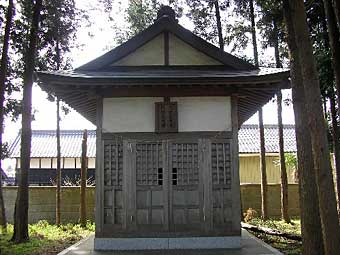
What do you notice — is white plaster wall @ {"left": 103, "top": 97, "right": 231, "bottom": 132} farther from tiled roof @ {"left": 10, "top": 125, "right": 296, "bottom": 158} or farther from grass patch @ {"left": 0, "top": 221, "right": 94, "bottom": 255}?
tiled roof @ {"left": 10, "top": 125, "right": 296, "bottom": 158}

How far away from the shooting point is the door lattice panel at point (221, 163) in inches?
376

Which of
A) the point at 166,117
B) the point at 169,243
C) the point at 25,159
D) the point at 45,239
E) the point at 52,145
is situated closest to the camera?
the point at 169,243

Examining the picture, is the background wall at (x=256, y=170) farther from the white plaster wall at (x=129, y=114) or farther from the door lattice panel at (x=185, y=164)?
the white plaster wall at (x=129, y=114)

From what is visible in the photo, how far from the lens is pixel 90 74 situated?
957 centimetres

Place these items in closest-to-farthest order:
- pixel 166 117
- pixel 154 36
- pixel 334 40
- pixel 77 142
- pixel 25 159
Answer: pixel 166 117 < pixel 334 40 < pixel 154 36 < pixel 25 159 < pixel 77 142

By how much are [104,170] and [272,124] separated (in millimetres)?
22326

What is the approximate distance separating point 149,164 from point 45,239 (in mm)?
5527

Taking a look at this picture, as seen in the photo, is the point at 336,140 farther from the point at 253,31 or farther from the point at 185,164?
the point at 253,31

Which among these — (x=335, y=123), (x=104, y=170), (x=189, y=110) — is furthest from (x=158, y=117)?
(x=335, y=123)

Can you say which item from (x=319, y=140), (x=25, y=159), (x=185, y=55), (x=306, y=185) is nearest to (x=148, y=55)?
(x=185, y=55)

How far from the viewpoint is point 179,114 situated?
32.0ft

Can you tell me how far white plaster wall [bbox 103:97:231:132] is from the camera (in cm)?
972

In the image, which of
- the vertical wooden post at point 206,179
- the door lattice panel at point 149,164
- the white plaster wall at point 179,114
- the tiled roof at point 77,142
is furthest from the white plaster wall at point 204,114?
the tiled roof at point 77,142

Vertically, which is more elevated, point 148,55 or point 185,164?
point 148,55
